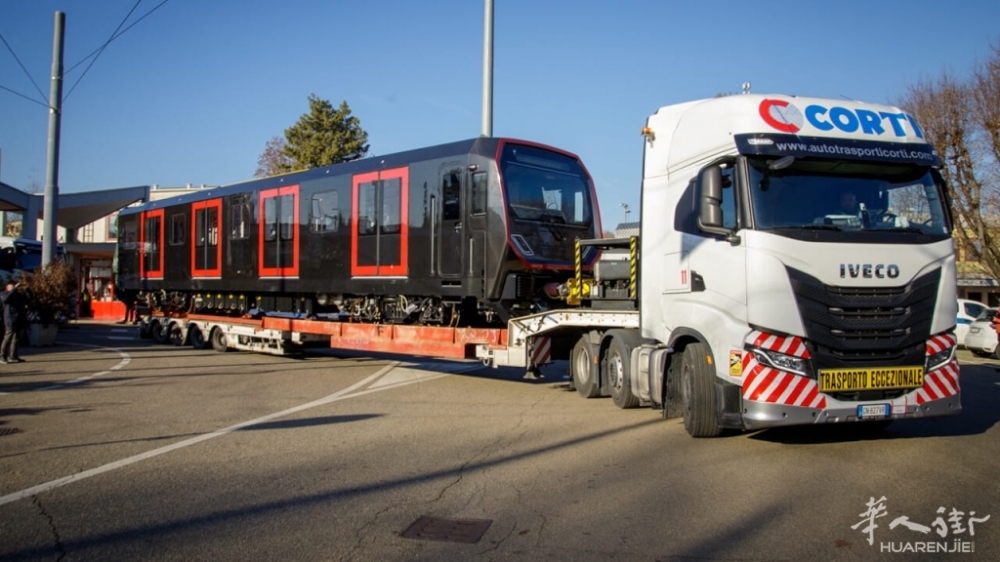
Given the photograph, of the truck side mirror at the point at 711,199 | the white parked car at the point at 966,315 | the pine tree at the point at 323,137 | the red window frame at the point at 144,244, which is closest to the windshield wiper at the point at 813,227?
the truck side mirror at the point at 711,199

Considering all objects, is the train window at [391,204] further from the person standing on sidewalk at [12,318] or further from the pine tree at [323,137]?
the pine tree at [323,137]

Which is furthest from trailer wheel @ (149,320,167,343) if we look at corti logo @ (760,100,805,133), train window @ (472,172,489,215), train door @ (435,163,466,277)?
corti logo @ (760,100,805,133)

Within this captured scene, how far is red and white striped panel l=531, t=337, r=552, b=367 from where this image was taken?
1128 cm

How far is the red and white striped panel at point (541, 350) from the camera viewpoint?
37.0 ft

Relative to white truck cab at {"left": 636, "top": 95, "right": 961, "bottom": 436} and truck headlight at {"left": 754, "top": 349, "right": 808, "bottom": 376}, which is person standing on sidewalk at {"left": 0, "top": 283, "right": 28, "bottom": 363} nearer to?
white truck cab at {"left": 636, "top": 95, "right": 961, "bottom": 436}

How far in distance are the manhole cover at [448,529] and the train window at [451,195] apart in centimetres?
698

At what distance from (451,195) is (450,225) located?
1.58ft

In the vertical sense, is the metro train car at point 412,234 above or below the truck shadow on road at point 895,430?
above

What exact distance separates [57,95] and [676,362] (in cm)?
1750

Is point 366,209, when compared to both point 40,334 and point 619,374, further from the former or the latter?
point 40,334

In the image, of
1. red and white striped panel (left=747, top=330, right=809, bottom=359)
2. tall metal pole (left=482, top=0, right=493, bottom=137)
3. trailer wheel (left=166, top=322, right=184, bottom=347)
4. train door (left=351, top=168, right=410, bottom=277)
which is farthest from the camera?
trailer wheel (left=166, top=322, right=184, bottom=347)

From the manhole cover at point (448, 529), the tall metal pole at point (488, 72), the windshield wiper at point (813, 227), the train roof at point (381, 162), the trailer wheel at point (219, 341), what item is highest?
the tall metal pole at point (488, 72)

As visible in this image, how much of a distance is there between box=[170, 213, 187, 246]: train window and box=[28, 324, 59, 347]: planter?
3777mm

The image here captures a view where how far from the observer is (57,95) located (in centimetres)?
1884
